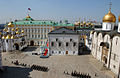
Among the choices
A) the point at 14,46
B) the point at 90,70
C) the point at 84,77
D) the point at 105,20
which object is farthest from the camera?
the point at 14,46

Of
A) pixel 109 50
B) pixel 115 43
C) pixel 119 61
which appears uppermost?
pixel 115 43

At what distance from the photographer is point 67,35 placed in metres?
27.2

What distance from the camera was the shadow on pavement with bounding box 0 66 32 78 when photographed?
1615 cm

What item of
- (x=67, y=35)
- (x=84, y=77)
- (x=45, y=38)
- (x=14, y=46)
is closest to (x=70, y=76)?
(x=84, y=77)

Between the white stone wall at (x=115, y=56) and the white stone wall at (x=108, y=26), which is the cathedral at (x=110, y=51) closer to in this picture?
the white stone wall at (x=115, y=56)

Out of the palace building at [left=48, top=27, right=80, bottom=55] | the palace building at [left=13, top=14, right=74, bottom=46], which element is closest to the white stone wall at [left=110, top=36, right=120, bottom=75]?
the palace building at [left=48, top=27, right=80, bottom=55]

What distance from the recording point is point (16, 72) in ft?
57.4

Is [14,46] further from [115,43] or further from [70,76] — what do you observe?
[115,43]

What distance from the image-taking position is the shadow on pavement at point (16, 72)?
1615 cm

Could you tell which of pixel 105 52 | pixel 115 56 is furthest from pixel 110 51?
pixel 105 52

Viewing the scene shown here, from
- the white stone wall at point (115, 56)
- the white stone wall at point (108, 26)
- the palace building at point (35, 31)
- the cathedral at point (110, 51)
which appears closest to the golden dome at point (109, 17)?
the cathedral at point (110, 51)

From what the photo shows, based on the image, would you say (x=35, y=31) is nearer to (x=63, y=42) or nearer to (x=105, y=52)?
(x=63, y=42)

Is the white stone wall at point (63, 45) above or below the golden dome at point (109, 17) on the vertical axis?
below

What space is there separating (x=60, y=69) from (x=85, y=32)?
29.3m
